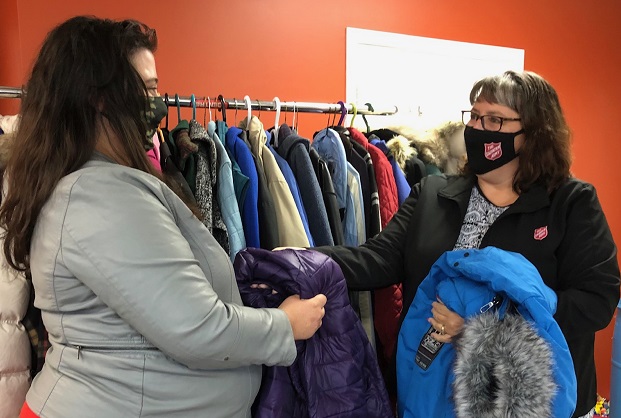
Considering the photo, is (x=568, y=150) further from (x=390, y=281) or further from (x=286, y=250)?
(x=286, y=250)

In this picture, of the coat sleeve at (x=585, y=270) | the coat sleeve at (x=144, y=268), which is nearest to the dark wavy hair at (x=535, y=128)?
the coat sleeve at (x=585, y=270)

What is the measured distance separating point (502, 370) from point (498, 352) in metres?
0.04

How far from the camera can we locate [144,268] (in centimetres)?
88

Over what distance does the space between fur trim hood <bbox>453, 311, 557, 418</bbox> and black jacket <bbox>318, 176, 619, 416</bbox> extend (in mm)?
269

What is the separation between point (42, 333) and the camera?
1.32 m

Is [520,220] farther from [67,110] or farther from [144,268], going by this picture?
[67,110]

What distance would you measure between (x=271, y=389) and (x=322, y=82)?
1745 mm

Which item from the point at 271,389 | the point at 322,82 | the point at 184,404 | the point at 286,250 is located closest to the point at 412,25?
the point at 322,82

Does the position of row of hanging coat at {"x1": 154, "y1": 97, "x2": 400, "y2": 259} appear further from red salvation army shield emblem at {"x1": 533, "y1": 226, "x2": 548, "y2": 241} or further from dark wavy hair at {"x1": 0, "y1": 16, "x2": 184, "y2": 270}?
red salvation army shield emblem at {"x1": 533, "y1": 226, "x2": 548, "y2": 241}

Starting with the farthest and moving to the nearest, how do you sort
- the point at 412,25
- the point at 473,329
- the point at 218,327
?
1. the point at 412,25
2. the point at 473,329
3. the point at 218,327

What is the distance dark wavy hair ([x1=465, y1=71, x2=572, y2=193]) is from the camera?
1.52 m

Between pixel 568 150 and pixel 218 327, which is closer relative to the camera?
pixel 218 327

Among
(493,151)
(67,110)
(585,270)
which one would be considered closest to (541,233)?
(585,270)

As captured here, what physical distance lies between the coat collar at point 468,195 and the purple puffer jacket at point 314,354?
523 millimetres
